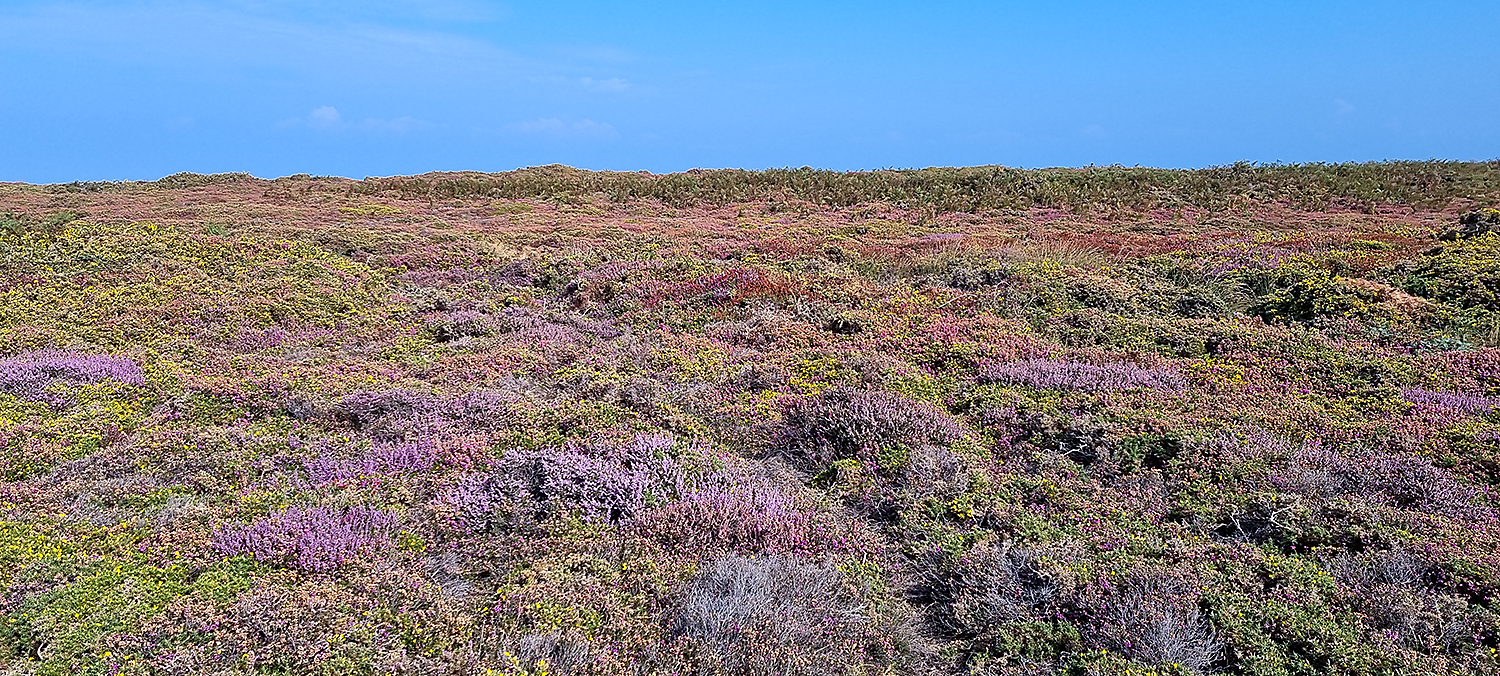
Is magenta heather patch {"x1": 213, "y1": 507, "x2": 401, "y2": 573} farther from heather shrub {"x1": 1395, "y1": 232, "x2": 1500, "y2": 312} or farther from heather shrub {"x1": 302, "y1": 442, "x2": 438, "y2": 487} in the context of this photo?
heather shrub {"x1": 1395, "y1": 232, "x2": 1500, "y2": 312}

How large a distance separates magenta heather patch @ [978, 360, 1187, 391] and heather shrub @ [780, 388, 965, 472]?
1253 mm

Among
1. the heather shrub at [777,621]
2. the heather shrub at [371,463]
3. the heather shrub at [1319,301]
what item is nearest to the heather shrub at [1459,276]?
the heather shrub at [1319,301]

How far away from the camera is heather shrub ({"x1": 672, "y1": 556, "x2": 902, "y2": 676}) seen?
466cm

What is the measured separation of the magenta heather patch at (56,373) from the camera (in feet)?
29.2

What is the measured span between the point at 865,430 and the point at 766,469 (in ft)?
3.42

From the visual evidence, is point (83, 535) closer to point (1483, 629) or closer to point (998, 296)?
point (1483, 629)

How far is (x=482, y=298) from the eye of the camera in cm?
1477

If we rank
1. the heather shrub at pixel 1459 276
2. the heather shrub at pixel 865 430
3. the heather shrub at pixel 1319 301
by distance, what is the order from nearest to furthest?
the heather shrub at pixel 865 430
the heather shrub at pixel 1319 301
the heather shrub at pixel 1459 276

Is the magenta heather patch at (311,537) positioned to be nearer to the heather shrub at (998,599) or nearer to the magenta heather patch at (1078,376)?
the heather shrub at (998,599)

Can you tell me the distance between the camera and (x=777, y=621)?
16.1 feet

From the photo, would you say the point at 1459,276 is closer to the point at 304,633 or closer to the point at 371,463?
the point at 371,463

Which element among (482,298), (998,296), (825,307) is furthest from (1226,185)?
(482,298)

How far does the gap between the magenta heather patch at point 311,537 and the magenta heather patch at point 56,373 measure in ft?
16.1

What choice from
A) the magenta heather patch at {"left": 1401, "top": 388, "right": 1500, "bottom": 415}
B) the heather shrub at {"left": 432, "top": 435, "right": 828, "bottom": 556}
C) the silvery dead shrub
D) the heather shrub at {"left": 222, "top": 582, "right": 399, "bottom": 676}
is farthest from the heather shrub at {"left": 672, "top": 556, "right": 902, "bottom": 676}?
the magenta heather patch at {"left": 1401, "top": 388, "right": 1500, "bottom": 415}
